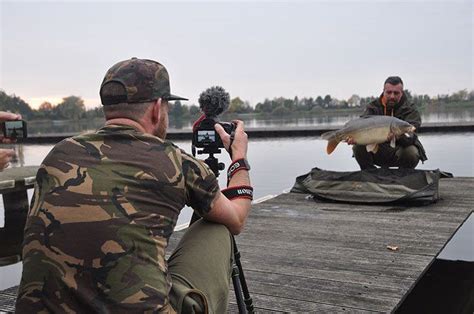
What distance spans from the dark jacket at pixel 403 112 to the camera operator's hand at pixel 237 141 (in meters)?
3.94

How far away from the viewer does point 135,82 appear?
165cm

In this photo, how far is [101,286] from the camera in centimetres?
142

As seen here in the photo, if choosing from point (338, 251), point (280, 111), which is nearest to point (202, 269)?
point (338, 251)

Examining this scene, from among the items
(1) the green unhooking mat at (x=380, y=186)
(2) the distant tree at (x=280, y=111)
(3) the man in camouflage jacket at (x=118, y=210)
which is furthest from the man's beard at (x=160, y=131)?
(2) the distant tree at (x=280, y=111)

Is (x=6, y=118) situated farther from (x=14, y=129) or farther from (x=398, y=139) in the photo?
(x=398, y=139)

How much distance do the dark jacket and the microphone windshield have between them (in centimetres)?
386

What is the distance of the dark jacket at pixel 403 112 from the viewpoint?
5750mm

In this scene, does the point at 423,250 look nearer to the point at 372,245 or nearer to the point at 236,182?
the point at 372,245

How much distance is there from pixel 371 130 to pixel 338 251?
2.02 metres

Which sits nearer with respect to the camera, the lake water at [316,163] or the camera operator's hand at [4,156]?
the camera operator's hand at [4,156]

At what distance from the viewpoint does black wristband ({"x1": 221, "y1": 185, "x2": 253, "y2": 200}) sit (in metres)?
1.95

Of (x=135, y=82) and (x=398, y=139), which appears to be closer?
(x=135, y=82)

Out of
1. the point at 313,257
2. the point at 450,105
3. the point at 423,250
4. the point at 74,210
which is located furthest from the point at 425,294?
the point at 450,105

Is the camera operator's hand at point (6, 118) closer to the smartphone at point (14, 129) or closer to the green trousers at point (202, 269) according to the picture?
the smartphone at point (14, 129)
